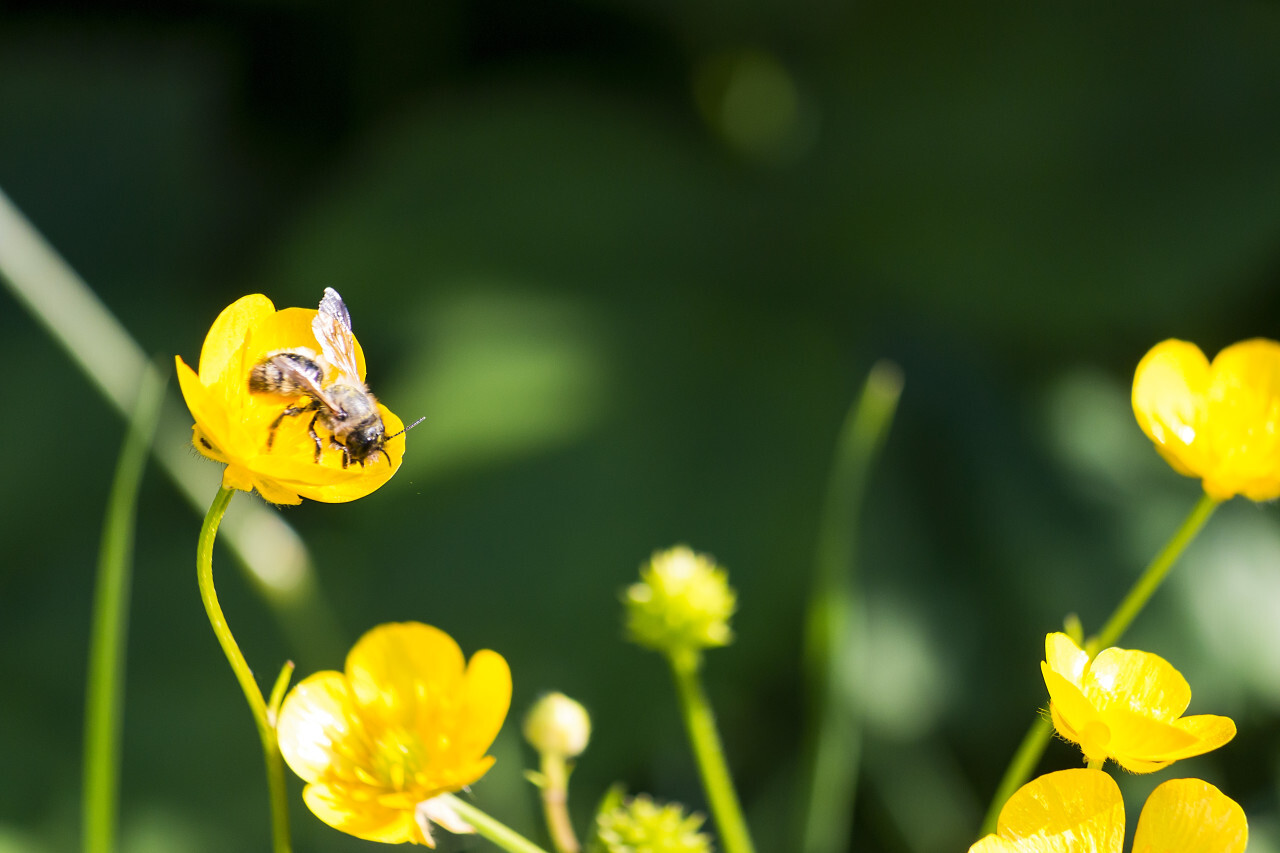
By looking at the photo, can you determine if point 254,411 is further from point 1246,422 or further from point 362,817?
point 1246,422

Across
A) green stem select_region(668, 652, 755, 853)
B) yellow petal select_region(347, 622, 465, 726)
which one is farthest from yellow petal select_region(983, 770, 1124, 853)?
yellow petal select_region(347, 622, 465, 726)

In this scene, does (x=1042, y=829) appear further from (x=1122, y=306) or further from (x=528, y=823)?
(x=1122, y=306)

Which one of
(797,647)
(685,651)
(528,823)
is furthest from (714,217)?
(685,651)

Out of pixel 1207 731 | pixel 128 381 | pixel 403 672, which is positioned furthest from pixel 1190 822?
pixel 128 381

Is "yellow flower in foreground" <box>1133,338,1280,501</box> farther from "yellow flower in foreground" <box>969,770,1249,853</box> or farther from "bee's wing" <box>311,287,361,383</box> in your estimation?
"bee's wing" <box>311,287,361,383</box>

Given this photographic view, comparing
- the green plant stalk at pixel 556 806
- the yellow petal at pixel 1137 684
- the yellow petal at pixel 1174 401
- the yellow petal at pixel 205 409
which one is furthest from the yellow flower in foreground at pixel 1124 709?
the yellow petal at pixel 205 409

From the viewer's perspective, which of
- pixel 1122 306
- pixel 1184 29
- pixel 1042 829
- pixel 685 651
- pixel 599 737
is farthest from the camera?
pixel 1184 29
